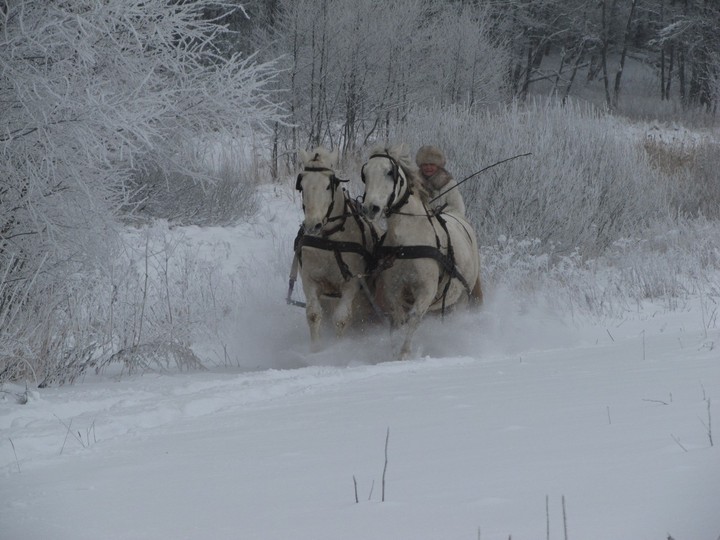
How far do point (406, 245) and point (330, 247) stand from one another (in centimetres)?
62

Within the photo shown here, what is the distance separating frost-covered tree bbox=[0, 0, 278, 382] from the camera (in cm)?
621

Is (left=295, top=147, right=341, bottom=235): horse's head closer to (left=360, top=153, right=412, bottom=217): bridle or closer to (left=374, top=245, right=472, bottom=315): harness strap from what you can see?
(left=360, top=153, right=412, bottom=217): bridle

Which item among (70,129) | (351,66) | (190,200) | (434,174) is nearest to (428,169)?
(434,174)

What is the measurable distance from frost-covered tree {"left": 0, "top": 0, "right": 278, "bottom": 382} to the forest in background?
0.07ft

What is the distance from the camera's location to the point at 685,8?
3878cm

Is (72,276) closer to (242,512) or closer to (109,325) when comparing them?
(109,325)

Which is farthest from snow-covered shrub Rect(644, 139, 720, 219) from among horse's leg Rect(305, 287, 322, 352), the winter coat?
horse's leg Rect(305, 287, 322, 352)

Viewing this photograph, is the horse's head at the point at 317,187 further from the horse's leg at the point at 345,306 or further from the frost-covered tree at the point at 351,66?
the frost-covered tree at the point at 351,66

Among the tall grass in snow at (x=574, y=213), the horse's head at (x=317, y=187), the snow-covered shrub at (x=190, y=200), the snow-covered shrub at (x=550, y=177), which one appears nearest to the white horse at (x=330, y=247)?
the horse's head at (x=317, y=187)

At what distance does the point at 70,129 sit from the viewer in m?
6.32

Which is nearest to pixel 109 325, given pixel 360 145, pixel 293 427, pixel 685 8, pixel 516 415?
pixel 293 427

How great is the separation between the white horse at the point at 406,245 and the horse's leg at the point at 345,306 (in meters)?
0.23

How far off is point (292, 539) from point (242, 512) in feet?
1.01

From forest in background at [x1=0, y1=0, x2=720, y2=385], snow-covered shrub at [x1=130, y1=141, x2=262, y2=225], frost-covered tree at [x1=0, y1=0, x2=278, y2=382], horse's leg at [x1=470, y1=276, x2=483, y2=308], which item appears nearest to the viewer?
frost-covered tree at [x1=0, y1=0, x2=278, y2=382]
